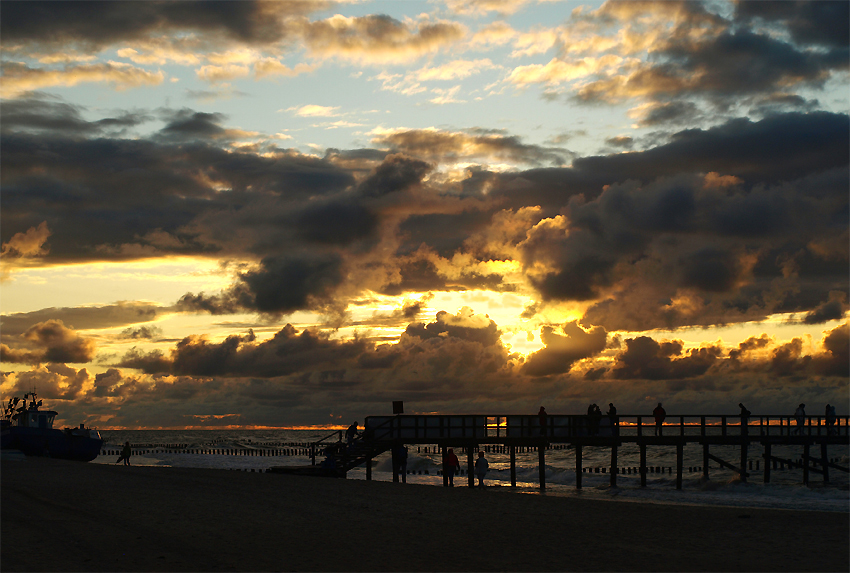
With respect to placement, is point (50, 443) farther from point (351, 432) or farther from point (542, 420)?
point (542, 420)

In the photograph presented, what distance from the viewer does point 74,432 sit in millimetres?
41531

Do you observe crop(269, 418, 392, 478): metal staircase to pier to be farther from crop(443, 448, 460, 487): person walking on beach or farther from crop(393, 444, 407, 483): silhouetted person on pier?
crop(443, 448, 460, 487): person walking on beach

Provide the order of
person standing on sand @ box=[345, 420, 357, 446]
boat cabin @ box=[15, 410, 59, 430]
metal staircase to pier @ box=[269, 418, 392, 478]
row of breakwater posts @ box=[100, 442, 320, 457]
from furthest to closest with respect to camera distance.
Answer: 1. row of breakwater posts @ box=[100, 442, 320, 457]
2. boat cabin @ box=[15, 410, 59, 430]
3. person standing on sand @ box=[345, 420, 357, 446]
4. metal staircase to pier @ box=[269, 418, 392, 478]

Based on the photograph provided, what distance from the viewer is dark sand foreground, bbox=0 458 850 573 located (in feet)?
46.6

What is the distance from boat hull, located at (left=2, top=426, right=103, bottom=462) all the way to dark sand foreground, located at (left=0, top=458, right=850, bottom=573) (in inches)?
615

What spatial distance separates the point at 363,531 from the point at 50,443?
29546mm

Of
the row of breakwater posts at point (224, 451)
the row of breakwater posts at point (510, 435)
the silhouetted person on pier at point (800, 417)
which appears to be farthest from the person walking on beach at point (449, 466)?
the row of breakwater posts at point (224, 451)

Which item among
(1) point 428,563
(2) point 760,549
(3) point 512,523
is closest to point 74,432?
(3) point 512,523

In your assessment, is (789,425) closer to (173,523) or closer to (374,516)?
(374,516)

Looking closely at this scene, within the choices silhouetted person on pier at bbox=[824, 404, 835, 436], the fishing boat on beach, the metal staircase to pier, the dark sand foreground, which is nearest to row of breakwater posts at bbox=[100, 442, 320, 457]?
the fishing boat on beach

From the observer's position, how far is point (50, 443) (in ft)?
132

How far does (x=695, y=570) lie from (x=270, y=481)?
1573cm

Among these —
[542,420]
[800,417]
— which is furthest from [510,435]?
[800,417]

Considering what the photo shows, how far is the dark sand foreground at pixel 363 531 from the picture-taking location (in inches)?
559
